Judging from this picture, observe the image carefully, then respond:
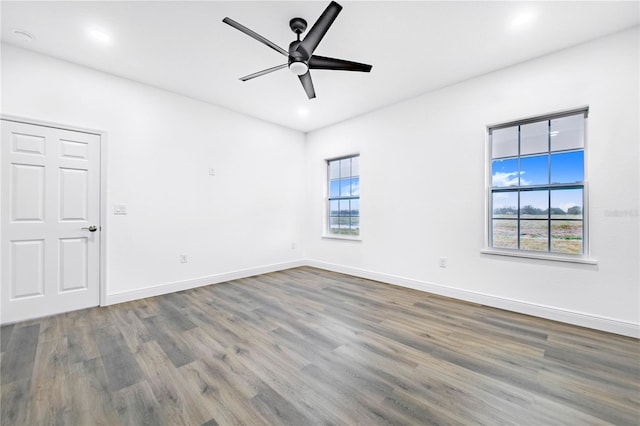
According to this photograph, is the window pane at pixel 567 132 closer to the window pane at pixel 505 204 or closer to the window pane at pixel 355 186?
the window pane at pixel 505 204

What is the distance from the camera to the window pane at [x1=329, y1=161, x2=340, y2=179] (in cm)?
538

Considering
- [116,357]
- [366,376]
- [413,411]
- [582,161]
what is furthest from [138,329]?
[582,161]

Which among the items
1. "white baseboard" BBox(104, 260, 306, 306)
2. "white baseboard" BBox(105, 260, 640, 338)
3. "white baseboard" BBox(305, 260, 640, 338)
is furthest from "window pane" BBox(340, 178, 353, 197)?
"white baseboard" BBox(104, 260, 306, 306)

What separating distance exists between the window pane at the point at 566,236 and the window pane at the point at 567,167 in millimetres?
469

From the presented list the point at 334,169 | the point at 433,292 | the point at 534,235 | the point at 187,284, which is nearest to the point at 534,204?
the point at 534,235

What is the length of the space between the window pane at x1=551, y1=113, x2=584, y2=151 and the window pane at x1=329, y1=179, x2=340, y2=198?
330 centimetres

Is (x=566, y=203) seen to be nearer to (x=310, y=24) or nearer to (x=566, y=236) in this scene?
(x=566, y=236)

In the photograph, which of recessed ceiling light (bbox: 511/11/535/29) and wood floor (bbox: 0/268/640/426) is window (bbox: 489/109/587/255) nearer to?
wood floor (bbox: 0/268/640/426)

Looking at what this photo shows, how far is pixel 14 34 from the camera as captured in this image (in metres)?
2.61

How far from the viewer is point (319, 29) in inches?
84.0

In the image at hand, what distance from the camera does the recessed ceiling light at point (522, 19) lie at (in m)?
2.34

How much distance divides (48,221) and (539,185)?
5.67 m

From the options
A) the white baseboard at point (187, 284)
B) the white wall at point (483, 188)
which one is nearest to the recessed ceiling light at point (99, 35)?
the white baseboard at point (187, 284)

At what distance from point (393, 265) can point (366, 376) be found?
2552mm
